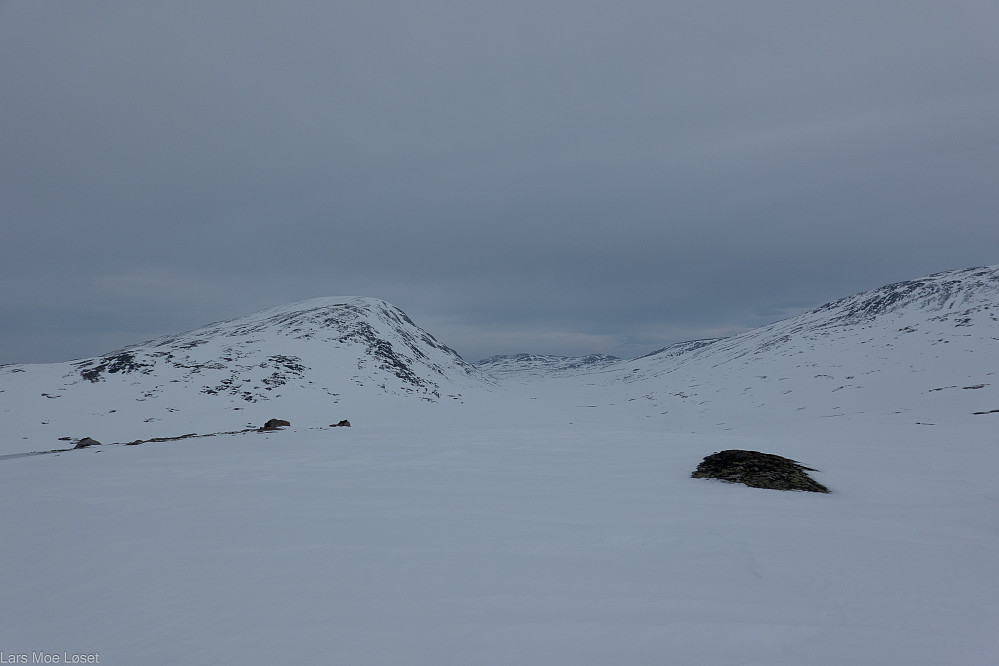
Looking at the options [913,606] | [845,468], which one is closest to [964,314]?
[845,468]

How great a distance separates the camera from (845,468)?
358 inches

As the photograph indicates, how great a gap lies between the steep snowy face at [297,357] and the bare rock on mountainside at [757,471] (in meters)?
28.1

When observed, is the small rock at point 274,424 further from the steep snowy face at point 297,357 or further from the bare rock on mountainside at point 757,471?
the bare rock on mountainside at point 757,471

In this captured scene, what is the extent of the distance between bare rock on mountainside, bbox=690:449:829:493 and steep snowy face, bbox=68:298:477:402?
1106 inches

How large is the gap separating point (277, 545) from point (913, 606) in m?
6.10

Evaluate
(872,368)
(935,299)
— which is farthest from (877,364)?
(935,299)

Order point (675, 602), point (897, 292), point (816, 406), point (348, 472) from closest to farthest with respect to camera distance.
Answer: point (675, 602) → point (348, 472) → point (816, 406) → point (897, 292)

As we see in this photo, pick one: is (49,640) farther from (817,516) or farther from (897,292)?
(897,292)

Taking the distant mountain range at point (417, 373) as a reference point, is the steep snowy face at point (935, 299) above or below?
above

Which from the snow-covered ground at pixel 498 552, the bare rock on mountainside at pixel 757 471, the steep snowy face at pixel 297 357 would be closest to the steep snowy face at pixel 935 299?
the snow-covered ground at pixel 498 552

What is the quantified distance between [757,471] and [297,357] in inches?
1446

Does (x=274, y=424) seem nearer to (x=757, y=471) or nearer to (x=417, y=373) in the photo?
(x=757, y=471)

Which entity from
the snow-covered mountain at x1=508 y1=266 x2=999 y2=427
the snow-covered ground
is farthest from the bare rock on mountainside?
the snow-covered mountain at x1=508 y1=266 x2=999 y2=427

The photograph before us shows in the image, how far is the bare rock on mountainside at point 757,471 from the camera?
7703 mm
